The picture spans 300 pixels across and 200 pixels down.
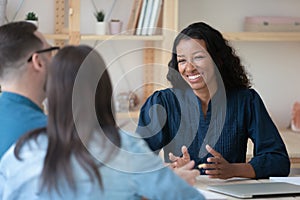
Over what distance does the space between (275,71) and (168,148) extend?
1.36 meters

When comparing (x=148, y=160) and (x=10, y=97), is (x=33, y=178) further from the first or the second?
(x=10, y=97)

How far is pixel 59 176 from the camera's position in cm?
150

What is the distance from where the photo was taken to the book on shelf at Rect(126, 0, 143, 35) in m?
3.51

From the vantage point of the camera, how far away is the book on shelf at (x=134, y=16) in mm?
3512

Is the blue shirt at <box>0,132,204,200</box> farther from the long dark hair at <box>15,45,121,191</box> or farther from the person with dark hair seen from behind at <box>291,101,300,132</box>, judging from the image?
the person with dark hair seen from behind at <box>291,101,300,132</box>

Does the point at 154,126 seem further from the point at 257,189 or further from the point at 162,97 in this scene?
the point at 257,189

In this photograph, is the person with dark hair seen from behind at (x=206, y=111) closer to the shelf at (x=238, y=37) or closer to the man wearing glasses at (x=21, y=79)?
the shelf at (x=238, y=37)

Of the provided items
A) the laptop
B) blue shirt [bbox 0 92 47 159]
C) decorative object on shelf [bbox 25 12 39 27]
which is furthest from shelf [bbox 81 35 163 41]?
blue shirt [bbox 0 92 47 159]

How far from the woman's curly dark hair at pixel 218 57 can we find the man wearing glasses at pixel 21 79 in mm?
992

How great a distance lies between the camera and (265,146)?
2746mm

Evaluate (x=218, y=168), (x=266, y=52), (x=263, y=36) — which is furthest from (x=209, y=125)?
(x=266, y=52)

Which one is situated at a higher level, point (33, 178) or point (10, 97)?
point (10, 97)

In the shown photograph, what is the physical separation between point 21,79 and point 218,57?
114cm

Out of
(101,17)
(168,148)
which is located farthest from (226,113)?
(101,17)
